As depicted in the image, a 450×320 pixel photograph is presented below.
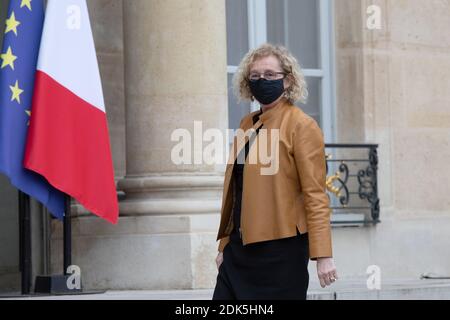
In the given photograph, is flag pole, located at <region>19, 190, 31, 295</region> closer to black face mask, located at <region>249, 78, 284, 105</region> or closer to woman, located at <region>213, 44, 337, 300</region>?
woman, located at <region>213, 44, 337, 300</region>

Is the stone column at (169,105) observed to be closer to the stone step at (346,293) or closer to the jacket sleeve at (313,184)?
the stone step at (346,293)

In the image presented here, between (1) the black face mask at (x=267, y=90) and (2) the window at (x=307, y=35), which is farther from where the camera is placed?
(2) the window at (x=307, y=35)

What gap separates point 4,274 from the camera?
534 inches

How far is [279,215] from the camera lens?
721 cm

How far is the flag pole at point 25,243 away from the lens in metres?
10.8

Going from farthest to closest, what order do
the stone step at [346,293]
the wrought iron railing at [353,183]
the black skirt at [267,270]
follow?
the wrought iron railing at [353,183] < the stone step at [346,293] < the black skirt at [267,270]

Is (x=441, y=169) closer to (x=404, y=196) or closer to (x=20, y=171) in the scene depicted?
(x=404, y=196)

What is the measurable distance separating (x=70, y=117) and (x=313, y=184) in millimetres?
4289

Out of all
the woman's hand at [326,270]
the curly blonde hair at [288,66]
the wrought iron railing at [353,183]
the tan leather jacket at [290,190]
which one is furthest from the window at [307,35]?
the woman's hand at [326,270]

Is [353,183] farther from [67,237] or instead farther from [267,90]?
[267,90]

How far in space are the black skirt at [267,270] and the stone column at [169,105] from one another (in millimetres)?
4466

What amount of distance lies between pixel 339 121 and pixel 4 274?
3.68 m

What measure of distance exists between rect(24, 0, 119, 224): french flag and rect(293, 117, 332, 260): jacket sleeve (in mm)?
4077
